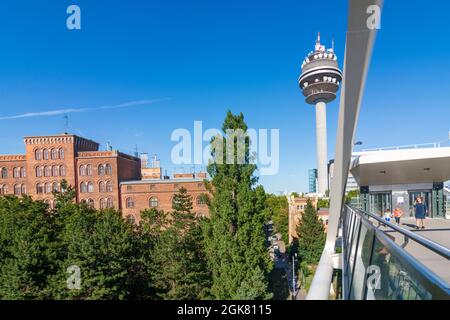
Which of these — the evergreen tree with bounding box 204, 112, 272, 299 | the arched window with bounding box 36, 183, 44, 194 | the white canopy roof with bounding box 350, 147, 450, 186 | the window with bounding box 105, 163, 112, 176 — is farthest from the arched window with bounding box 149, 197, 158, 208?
the white canopy roof with bounding box 350, 147, 450, 186

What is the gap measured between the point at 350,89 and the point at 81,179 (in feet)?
120

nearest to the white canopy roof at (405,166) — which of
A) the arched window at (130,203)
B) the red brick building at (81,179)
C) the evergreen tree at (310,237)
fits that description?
the evergreen tree at (310,237)

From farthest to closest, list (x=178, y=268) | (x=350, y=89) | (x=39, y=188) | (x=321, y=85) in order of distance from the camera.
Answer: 1. (x=321, y=85)
2. (x=39, y=188)
3. (x=178, y=268)
4. (x=350, y=89)

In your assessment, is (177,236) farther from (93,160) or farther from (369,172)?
(93,160)

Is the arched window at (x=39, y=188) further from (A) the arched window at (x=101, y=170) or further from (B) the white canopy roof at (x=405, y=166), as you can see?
(B) the white canopy roof at (x=405, y=166)

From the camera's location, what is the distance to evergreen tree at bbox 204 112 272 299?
1441 centimetres

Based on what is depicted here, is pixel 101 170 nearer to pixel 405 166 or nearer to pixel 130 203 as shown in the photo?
pixel 130 203

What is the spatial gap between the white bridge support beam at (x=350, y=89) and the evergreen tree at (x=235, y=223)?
9522 mm

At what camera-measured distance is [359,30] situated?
3.13m

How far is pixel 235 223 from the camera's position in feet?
51.7

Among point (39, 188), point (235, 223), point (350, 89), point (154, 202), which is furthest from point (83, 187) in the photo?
point (350, 89)
